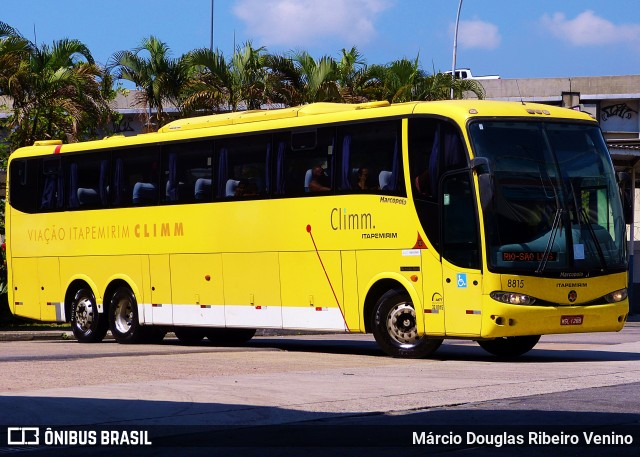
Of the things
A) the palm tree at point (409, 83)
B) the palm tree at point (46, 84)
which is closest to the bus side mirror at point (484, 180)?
the palm tree at point (46, 84)

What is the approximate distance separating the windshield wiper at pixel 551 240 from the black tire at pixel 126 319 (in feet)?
29.6

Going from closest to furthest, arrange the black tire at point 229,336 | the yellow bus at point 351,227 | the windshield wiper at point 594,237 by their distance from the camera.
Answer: the yellow bus at point 351,227, the windshield wiper at point 594,237, the black tire at point 229,336

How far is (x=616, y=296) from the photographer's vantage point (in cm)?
1908

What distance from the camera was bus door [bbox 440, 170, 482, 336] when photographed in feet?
60.1

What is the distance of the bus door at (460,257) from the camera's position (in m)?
18.3

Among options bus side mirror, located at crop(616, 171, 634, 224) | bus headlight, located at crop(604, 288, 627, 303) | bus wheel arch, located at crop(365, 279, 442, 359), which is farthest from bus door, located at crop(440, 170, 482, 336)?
bus side mirror, located at crop(616, 171, 634, 224)

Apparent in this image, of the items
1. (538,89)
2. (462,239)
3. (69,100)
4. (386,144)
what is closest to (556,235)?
(462,239)

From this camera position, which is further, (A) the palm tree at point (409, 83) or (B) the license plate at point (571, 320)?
(A) the palm tree at point (409, 83)

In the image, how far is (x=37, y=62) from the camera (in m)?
34.8

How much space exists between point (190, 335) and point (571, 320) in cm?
959

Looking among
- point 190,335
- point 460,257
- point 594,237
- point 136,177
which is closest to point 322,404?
point 460,257

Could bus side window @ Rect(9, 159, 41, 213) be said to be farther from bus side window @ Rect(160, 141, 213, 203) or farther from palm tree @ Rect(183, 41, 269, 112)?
palm tree @ Rect(183, 41, 269, 112)

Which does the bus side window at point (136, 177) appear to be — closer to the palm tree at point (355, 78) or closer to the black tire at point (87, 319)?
the black tire at point (87, 319)

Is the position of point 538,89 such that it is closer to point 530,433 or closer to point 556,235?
point 556,235
